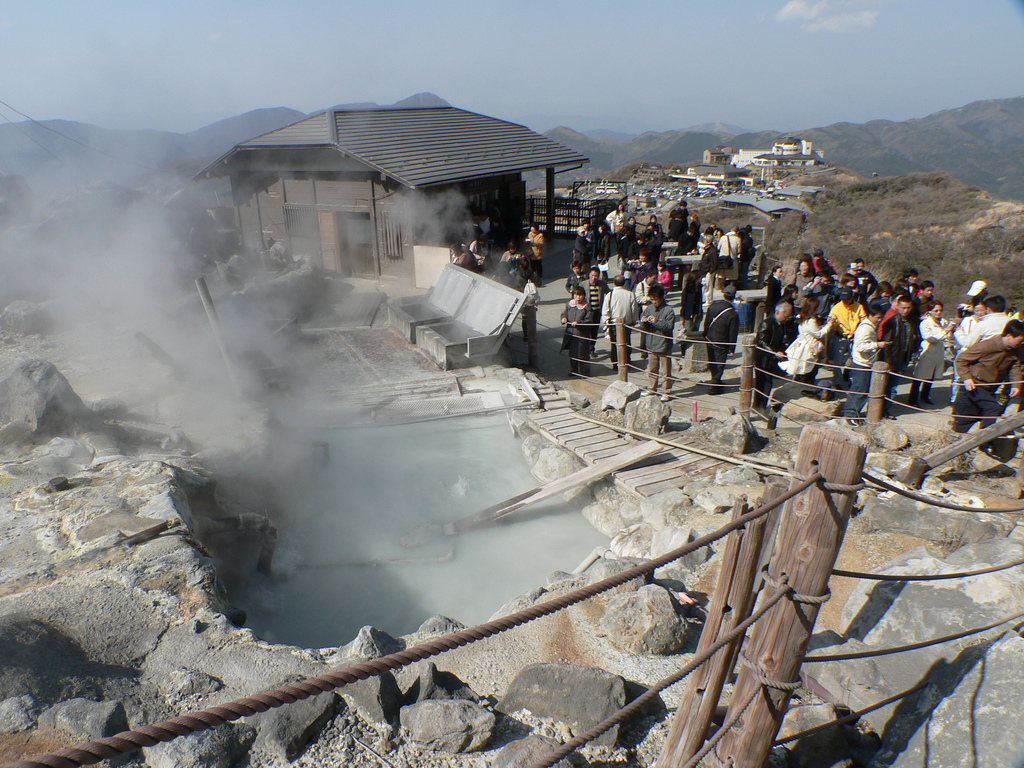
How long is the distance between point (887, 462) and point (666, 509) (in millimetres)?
2154

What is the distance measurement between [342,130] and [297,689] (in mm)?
15804

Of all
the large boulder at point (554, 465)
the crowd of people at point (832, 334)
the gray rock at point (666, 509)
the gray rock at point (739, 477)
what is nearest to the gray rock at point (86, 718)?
the gray rock at point (666, 509)

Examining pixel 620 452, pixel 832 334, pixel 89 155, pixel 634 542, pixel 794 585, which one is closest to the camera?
pixel 794 585

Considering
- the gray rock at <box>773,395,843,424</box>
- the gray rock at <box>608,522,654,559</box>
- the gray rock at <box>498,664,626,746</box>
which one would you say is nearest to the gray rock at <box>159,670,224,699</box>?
the gray rock at <box>498,664,626,746</box>

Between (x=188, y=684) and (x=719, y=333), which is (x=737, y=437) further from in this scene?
(x=188, y=684)

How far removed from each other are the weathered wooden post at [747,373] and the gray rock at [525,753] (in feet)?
17.1

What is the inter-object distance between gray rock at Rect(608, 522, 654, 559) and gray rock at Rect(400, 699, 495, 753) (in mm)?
2752

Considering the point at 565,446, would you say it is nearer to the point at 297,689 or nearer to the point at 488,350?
the point at 488,350

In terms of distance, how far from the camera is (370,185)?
1484 centimetres

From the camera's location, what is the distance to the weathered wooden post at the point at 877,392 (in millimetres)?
6617

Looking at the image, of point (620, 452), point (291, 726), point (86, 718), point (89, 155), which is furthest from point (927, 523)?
point (89, 155)

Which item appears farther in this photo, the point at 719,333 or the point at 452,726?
the point at 719,333

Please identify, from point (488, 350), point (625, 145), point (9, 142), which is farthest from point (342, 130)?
point (625, 145)

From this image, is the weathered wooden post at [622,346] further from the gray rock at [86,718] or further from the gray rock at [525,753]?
the gray rock at [86,718]
